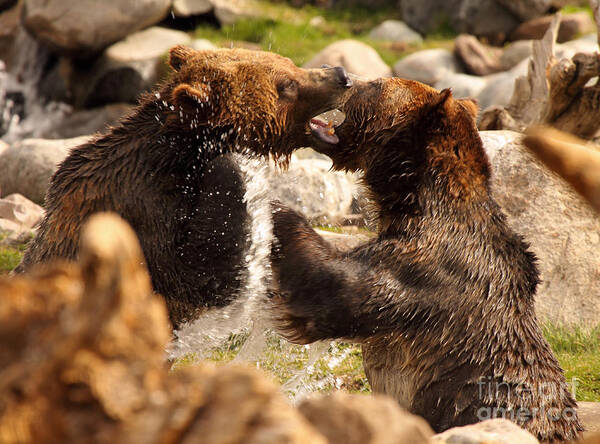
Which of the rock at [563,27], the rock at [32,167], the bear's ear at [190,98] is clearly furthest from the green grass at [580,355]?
the rock at [563,27]

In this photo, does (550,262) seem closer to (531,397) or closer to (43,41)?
(531,397)

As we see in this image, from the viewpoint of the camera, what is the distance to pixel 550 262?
7.21 metres

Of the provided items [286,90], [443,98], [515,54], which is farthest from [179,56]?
[515,54]

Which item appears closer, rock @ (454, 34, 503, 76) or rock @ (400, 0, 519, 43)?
rock @ (454, 34, 503, 76)

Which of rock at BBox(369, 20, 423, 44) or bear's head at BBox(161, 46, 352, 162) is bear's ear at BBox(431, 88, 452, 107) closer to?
bear's head at BBox(161, 46, 352, 162)

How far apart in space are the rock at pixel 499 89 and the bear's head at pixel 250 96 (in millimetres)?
9395

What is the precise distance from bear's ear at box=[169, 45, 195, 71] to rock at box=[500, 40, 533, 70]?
13243 millimetres

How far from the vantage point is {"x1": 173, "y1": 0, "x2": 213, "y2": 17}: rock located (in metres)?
17.2

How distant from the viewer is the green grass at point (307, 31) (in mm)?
17031

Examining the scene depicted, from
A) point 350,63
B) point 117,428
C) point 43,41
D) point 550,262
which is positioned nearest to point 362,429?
point 117,428

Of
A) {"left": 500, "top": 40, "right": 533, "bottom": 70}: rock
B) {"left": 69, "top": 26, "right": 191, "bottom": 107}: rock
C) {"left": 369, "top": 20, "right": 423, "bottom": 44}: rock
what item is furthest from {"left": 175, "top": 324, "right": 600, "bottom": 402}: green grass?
{"left": 369, "top": 20, "right": 423, "bottom": 44}: rock

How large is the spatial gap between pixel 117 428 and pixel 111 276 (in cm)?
38

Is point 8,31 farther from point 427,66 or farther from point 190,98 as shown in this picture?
point 190,98

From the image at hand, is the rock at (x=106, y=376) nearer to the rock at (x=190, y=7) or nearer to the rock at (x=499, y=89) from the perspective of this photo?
the rock at (x=499, y=89)
